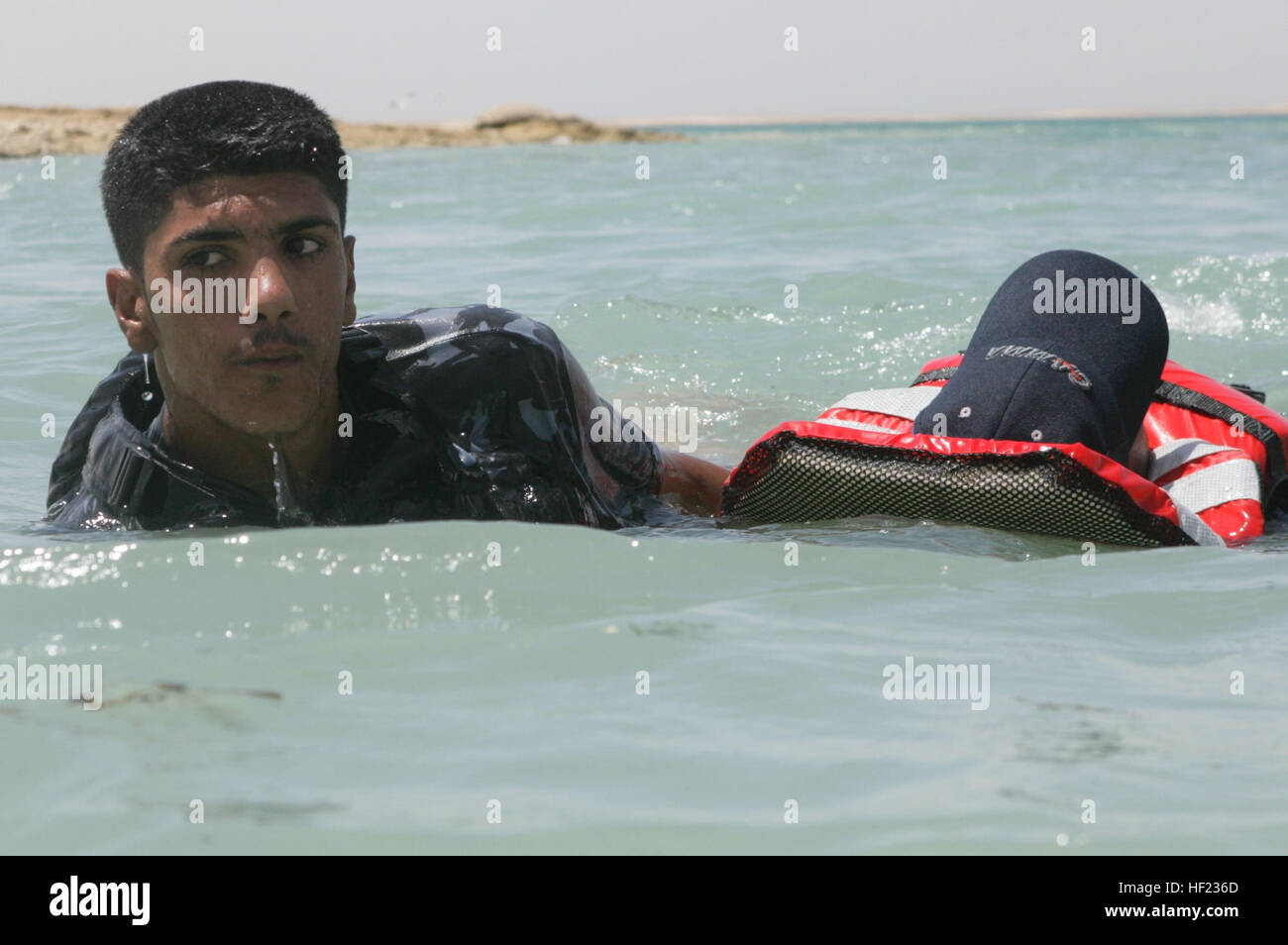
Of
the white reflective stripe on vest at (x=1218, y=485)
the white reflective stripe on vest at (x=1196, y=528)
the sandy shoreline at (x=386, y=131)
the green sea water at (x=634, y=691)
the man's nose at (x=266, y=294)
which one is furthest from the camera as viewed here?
the sandy shoreline at (x=386, y=131)

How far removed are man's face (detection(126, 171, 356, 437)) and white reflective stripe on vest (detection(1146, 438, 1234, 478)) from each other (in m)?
2.24

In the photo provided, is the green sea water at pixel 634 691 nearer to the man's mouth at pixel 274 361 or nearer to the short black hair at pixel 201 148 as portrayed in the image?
the man's mouth at pixel 274 361

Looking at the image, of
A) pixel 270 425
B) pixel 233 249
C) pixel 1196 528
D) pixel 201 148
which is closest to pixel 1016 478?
pixel 1196 528

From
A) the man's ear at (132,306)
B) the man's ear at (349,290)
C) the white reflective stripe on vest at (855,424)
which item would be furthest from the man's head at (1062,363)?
the man's ear at (132,306)

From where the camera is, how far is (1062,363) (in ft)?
12.5

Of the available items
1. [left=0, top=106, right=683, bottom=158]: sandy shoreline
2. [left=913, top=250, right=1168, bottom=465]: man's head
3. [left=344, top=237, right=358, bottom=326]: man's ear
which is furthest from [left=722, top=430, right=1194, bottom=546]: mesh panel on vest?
[left=0, top=106, right=683, bottom=158]: sandy shoreline

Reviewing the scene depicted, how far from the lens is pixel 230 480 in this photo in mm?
3453

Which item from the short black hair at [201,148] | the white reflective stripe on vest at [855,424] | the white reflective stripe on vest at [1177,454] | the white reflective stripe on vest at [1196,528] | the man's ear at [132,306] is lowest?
the white reflective stripe on vest at [1196,528]

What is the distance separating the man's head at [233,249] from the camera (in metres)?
3.18

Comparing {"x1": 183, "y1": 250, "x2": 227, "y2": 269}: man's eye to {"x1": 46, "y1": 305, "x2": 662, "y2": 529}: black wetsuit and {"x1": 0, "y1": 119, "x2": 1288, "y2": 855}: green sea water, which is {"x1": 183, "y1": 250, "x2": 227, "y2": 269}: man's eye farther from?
{"x1": 0, "y1": 119, "x2": 1288, "y2": 855}: green sea water

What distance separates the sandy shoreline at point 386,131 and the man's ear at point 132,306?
24.9 m

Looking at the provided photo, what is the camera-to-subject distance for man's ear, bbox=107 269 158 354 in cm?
330

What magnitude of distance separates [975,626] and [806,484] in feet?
2.69
